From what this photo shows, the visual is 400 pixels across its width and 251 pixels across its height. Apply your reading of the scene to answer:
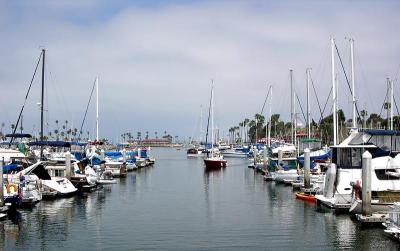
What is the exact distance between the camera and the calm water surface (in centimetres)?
3000

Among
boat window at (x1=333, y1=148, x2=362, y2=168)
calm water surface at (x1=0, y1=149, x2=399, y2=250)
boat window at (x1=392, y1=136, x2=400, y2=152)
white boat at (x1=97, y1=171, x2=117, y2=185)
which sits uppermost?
boat window at (x1=392, y1=136, x2=400, y2=152)

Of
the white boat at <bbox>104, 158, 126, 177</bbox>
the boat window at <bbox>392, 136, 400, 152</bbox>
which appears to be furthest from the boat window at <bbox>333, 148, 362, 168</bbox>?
the white boat at <bbox>104, 158, 126, 177</bbox>

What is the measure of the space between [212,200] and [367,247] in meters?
25.3

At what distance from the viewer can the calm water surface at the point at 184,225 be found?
98.4 ft

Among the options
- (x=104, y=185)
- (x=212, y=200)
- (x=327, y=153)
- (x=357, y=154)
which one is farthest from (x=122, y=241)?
(x=327, y=153)

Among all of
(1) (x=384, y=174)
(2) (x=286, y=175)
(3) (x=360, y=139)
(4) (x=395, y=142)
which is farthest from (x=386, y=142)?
(2) (x=286, y=175)

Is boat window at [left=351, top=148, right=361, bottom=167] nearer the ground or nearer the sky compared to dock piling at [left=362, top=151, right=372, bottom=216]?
nearer the sky

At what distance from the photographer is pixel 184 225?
121 ft

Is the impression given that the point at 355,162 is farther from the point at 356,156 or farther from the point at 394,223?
the point at 394,223

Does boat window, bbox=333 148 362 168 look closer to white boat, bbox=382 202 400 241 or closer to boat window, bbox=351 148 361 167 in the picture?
boat window, bbox=351 148 361 167

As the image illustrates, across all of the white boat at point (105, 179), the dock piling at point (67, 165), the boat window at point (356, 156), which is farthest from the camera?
the white boat at point (105, 179)

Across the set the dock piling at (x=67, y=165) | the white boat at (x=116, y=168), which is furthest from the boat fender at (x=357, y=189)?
the white boat at (x=116, y=168)

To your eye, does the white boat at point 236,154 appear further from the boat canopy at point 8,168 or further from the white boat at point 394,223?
the white boat at point 394,223

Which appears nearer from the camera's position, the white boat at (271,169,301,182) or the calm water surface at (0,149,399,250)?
the calm water surface at (0,149,399,250)
